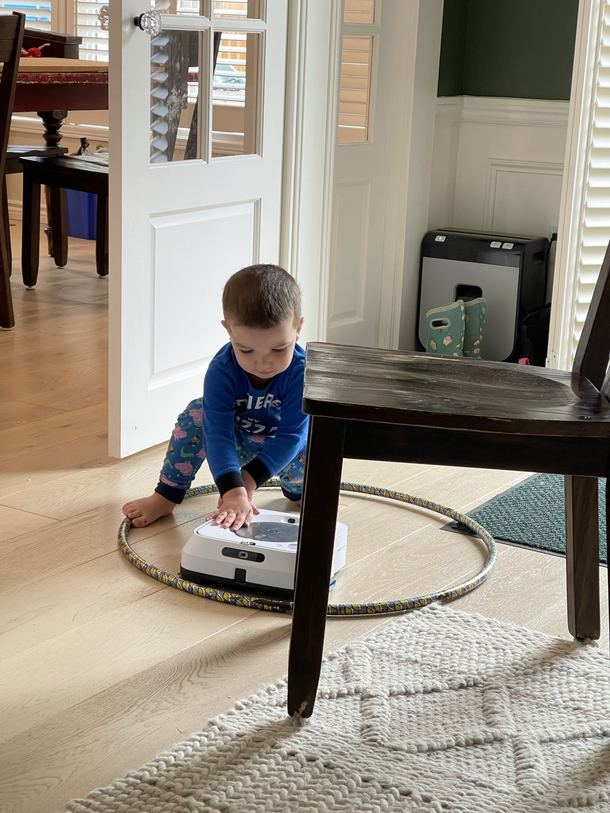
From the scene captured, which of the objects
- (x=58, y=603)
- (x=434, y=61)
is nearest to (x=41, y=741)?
(x=58, y=603)

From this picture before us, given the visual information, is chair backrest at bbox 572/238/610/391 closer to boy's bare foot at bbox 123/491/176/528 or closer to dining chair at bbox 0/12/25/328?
boy's bare foot at bbox 123/491/176/528

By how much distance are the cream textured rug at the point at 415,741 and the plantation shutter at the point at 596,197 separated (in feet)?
5.24

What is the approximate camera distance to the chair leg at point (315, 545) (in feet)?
4.10

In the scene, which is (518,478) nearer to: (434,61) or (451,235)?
(451,235)

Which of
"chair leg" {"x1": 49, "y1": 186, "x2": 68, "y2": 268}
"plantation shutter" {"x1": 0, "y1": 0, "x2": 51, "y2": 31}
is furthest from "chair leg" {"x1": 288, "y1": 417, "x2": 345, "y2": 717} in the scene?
"plantation shutter" {"x1": 0, "y1": 0, "x2": 51, "y2": 31}

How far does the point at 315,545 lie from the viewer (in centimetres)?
128

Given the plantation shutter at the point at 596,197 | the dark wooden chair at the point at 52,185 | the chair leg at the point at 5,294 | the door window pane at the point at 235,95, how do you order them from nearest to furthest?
the door window pane at the point at 235,95
the plantation shutter at the point at 596,197
the chair leg at the point at 5,294
the dark wooden chair at the point at 52,185

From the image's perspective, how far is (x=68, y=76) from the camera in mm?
3861

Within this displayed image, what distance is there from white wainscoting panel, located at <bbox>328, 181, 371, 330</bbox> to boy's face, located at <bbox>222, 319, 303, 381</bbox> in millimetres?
1501

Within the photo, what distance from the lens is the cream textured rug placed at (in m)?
1.18

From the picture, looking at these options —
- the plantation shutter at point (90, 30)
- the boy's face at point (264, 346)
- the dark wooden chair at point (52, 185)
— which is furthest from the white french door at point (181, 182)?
the plantation shutter at point (90, 30)

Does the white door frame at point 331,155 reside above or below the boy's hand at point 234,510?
above

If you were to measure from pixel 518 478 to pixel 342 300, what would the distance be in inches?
44.0

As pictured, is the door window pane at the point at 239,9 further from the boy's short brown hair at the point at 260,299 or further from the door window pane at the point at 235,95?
the boy's short brown hair at the point at 260,299
